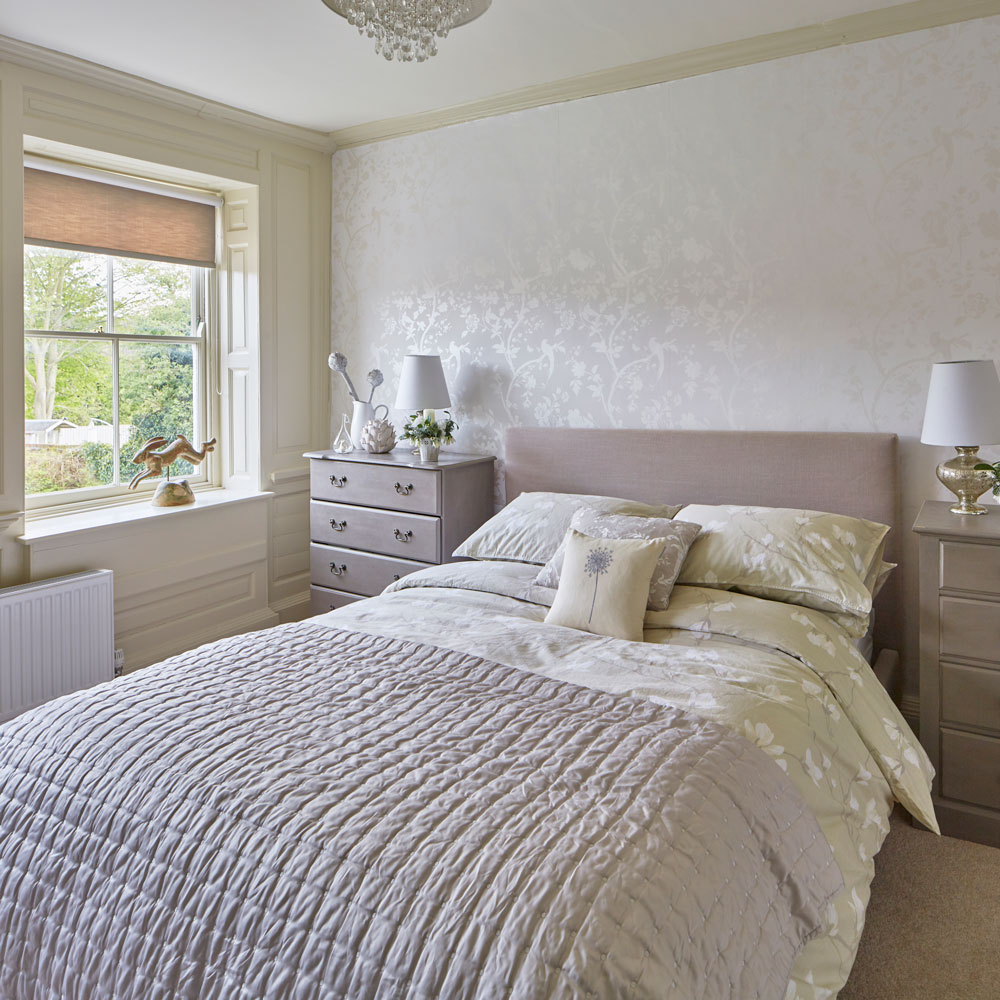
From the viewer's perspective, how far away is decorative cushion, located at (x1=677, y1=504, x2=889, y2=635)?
240 cm

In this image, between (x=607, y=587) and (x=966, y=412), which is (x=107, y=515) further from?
(x=966, y=412)

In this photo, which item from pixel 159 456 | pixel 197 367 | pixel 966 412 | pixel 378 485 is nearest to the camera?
pixel 966 412

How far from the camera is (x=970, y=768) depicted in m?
2.39

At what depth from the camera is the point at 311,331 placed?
4.28m

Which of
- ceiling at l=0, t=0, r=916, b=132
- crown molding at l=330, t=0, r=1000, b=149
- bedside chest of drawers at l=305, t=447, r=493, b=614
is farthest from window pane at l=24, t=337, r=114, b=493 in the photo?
crown molding at l=330, t=0, r=1000, b=149

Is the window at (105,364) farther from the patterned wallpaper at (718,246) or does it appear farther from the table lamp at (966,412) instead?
the table lamp at (966,412)

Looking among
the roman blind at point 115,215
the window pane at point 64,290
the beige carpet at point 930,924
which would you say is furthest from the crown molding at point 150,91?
the beige carpet at point 930,924

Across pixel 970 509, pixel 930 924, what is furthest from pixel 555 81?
pixel 930 924

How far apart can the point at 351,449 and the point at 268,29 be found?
1762mm

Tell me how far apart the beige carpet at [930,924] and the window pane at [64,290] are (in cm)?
359

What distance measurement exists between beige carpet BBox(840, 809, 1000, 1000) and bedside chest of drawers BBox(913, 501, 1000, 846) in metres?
0.11

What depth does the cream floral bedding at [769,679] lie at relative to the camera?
1721 mm

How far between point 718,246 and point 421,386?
1.35 m

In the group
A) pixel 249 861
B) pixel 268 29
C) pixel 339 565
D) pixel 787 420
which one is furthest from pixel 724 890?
pixel 268 29
